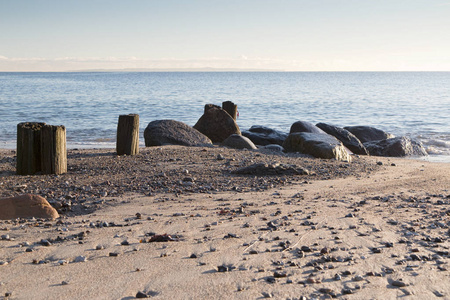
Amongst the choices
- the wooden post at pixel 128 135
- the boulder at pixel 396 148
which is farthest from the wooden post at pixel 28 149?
the boulder at pixel 396 148

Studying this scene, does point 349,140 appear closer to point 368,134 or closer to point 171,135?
point 368,134

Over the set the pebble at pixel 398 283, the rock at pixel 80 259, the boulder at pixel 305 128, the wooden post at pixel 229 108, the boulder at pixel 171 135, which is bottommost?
the rock at pixel 80 259

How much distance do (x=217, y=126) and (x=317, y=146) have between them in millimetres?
3905

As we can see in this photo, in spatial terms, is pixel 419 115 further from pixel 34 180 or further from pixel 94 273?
pixel 94 273

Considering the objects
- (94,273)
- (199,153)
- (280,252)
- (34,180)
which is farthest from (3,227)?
(199,153)

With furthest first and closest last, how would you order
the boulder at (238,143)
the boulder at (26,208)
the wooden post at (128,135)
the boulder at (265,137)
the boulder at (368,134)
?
the boulder at (368,134) → the boulder at (265,137) → the boulder at (238,143) → the wooden post at (128,135) → the boulder at (26,208)

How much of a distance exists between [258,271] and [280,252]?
0.49 m

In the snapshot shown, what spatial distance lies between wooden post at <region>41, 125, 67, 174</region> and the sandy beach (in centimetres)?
24

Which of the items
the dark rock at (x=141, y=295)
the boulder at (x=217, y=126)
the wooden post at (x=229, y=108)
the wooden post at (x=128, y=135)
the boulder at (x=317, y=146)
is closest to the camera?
the dark rock at (x=141, y=295)

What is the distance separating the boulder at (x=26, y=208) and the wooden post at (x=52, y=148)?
84.8 inches

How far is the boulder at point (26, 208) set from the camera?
4926 mm

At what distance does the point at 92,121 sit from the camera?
21.9 m

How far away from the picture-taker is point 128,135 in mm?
8938

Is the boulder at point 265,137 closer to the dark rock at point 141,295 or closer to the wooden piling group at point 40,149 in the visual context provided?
the wooden piling group at point 40,149
